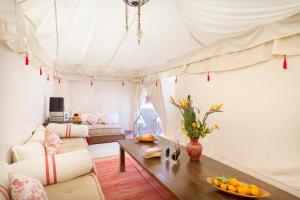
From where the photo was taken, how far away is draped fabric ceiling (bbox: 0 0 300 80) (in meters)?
1.43

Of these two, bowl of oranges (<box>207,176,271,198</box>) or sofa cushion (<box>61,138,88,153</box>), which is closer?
bowl of oranges (<box>207,176,271,198</box>)

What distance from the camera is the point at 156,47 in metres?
2.95

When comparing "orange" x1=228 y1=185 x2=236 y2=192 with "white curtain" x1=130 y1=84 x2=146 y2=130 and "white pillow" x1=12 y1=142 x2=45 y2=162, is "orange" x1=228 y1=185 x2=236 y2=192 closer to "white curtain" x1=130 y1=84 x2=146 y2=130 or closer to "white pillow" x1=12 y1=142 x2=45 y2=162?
"white pillow" x1=12 y1=142 x2=45 y2=162

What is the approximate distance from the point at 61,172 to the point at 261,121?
221 cm

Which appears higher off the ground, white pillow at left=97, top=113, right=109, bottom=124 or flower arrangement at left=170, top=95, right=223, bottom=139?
flower arrangement at left=170, top=95, right=223, bottom=139

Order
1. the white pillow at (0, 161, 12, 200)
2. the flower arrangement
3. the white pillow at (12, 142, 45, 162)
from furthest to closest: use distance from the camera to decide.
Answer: the flower arrangement → the white pillow at (12, 142, 45, 162) → the white pillow at (0, 161, 12, 200)

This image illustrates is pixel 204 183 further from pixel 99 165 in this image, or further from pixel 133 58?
pixel 133 58

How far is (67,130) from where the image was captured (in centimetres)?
308

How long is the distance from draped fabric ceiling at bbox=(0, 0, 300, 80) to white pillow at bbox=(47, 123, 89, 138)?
1.19m

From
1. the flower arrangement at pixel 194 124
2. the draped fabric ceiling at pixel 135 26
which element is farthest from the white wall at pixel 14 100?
the flower arrangement at pixel 194 124

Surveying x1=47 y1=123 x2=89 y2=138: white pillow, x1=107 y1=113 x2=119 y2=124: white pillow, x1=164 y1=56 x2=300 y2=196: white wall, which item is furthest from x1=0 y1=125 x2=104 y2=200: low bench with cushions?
x1=107 y1=113 x2=119 y2=124: white pillow

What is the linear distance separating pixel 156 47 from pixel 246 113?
5.91 feet

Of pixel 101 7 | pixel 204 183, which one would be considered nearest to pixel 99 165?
pixel 204 183

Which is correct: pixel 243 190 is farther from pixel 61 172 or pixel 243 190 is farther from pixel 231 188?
pixel 61 172
